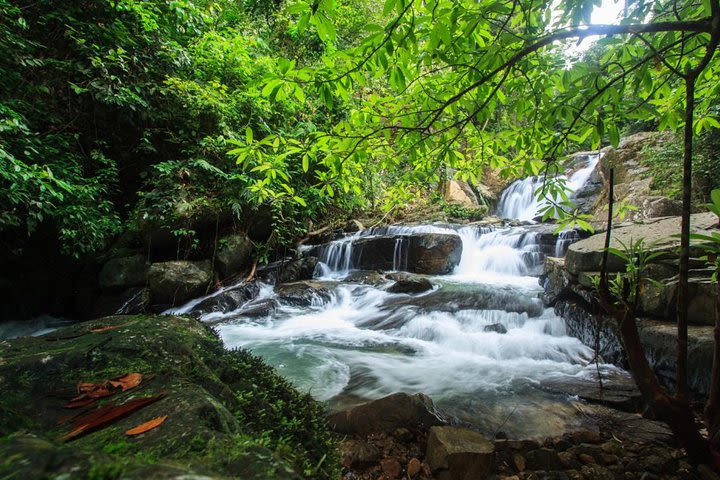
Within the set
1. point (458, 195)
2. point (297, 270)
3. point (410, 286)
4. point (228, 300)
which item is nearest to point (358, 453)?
point (410, 286)

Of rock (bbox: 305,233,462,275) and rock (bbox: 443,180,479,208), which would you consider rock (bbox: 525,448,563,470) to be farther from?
rock (bbox: 443,180,479,208)

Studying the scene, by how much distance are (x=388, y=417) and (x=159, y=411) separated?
219 cm

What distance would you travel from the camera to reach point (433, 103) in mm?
2121

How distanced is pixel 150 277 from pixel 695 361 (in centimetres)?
954

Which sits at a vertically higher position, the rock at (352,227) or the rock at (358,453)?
the rock at (352,227)

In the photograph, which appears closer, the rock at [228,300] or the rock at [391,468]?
the rock at [391,468]

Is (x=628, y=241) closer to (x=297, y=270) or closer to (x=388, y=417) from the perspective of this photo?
(x=388, y=417)

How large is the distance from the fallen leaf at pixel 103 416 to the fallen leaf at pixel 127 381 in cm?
13

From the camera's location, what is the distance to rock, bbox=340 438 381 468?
2338 millimetres

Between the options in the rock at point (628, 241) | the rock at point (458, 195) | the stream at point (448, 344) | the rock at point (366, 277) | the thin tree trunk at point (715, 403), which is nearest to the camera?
the thin tree trunk at point (715, 403)

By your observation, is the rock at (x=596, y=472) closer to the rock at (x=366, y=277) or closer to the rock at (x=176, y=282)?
the rock at (x=366, y=277)

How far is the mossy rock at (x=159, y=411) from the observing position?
626mm

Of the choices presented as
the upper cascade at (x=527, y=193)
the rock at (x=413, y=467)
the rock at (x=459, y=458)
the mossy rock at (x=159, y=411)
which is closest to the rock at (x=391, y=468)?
the rock at (x=413, y=467)

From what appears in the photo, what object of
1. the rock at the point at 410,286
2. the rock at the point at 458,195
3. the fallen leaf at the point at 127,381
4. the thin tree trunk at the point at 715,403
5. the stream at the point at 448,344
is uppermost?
the rock at the point at 458,195
